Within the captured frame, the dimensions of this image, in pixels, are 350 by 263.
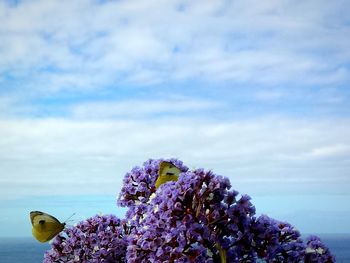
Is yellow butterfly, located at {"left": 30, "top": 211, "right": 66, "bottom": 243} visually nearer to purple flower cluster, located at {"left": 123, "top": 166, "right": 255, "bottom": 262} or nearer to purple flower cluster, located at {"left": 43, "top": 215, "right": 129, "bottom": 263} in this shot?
purple flower cluster, located at {"left": 43, "top": 215, "right": 129, "bottom": 263}

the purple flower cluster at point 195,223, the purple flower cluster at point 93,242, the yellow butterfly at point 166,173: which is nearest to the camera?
the purple flower cluster at point 195,223

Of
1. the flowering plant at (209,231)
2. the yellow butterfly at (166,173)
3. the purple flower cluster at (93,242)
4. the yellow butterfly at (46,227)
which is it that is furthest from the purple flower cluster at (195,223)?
the yellow butterfly at (46,227)

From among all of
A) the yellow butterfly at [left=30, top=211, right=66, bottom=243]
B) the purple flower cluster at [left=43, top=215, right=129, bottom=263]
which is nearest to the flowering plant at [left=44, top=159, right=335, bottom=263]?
the purple flower cluster at [left=43, top=215, right=129, bottom=263]

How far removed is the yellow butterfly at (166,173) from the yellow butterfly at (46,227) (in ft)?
12.1

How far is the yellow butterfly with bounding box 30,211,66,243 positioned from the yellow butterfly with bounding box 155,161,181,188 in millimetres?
3678

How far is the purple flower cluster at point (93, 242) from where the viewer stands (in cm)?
1478

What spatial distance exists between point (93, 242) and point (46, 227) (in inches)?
72.3

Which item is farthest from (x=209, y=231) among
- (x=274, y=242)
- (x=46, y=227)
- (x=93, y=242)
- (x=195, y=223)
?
(x=46, y=227)

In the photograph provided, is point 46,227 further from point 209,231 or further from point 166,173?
point 209,231

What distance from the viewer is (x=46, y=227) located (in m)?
16.1

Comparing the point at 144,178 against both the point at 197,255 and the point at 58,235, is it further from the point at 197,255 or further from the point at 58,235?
the point at 197,255

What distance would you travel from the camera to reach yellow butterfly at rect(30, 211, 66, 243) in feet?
52.2

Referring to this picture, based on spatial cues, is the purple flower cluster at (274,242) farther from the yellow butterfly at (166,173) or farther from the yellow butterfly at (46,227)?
the yellow butterfly at (46,227)

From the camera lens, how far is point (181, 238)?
36.1 ft
